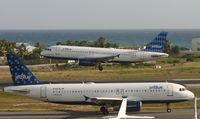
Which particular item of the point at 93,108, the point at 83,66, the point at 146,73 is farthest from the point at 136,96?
the point at 83,66

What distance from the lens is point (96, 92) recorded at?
52.7 m

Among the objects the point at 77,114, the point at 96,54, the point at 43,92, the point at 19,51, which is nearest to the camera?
the point at 77,114

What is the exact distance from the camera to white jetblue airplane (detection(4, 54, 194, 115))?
52062mm

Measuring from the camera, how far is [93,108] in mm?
57125

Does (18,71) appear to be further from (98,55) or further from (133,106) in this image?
(98,55)

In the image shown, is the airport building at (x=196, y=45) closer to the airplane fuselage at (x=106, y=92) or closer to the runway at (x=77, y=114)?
the runway at (x=77, y=114)

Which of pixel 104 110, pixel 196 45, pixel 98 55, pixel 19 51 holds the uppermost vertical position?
pixel 196 45

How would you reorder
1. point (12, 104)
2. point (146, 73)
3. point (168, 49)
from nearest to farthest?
point (12, 104)
point (146, 73)
point (168, 49)

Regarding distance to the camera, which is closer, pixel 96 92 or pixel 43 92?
pixel 96 92

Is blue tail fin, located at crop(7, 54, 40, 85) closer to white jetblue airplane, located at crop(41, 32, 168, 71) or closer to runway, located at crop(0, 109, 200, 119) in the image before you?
runway, located at crop(0, 109, 200, 119)

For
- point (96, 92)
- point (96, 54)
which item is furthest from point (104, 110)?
point (96, 54)

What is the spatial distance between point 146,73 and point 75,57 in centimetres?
1684

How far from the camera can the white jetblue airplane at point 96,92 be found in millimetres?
52062

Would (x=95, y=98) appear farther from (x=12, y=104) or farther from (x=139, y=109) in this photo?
(x=12, y=104)
